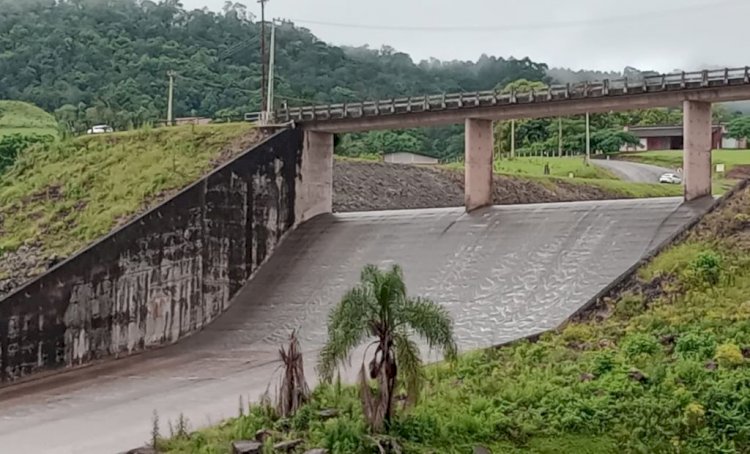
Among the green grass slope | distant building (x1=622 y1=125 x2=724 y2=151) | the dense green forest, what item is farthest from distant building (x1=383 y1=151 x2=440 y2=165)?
the green grass slope

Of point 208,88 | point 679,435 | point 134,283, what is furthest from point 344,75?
point 679,435

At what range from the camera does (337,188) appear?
136 feet

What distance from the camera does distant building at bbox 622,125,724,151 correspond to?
222 feet

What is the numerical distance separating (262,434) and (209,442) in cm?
104

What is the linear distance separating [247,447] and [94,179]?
19.1 meters

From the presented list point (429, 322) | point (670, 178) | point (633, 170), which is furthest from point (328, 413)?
point (633, 170)

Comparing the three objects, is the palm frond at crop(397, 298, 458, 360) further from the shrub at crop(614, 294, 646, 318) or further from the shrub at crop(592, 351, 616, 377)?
the shrub at crop(614, 294, 646, 318)

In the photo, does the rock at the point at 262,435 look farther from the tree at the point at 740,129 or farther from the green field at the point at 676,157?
the tree at the point at 740,129

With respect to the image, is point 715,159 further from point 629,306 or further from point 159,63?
point 159,63

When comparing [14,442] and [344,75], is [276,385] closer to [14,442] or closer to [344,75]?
[14,442]

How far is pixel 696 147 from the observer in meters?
28.5

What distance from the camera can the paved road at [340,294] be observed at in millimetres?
20500

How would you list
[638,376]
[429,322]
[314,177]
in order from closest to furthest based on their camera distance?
[429,322] < [638,376] < [314,177]

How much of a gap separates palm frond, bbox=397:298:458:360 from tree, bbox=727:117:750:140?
2270 inches
